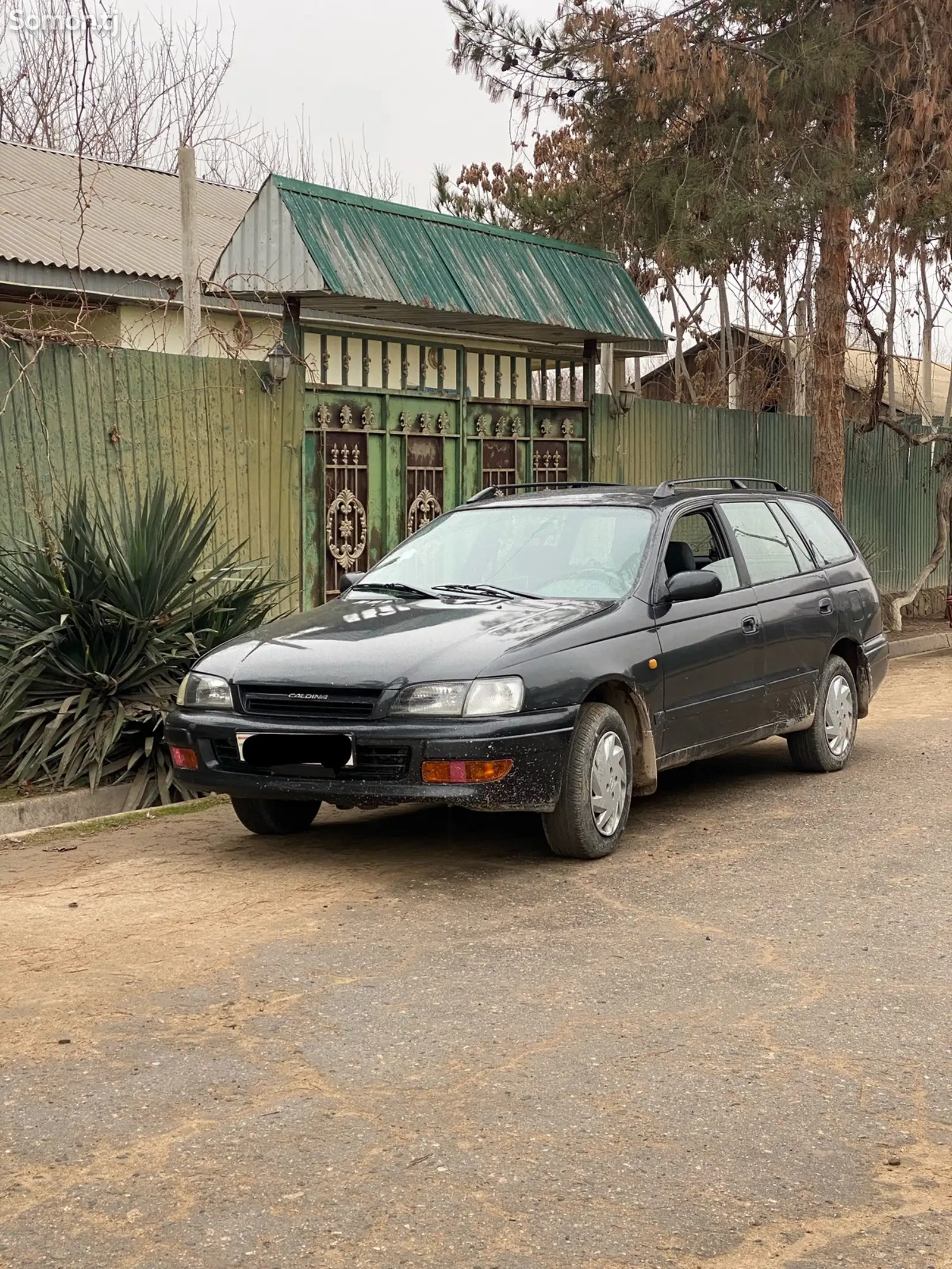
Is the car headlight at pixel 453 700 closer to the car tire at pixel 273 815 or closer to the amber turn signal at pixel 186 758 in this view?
the amber turn signal at pixel 186 758

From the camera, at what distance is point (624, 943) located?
5.89 metres

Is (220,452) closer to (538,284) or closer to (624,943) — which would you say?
(538,284)

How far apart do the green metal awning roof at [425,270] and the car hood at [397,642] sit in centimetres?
508

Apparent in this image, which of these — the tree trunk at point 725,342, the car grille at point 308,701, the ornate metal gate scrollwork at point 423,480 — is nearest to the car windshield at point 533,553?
the car grille at point 308,701

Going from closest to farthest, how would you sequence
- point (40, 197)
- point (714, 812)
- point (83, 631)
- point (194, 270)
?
point (714, 812) → point (83, 631) → point (194, 270) → point (40, 197)

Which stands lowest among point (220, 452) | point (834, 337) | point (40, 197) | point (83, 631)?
point (83, 631)

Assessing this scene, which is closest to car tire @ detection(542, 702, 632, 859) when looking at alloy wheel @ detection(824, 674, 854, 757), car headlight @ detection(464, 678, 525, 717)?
car headlight @ detection(464, 678, 525, 717)

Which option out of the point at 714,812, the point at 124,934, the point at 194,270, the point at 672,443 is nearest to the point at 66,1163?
the point at 124,934

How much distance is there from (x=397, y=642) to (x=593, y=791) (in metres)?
1.08

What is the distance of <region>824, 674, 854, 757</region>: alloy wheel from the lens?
9.52 meters

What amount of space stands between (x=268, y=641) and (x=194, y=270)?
654cm

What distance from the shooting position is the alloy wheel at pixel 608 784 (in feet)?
23.5

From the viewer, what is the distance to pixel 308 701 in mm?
6914

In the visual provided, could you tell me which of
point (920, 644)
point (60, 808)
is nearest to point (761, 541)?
point (60, 808)
